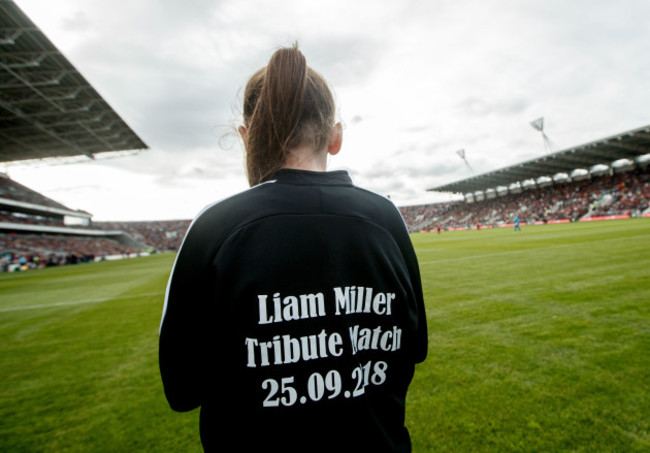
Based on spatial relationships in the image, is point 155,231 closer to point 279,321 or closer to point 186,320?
point 186,320

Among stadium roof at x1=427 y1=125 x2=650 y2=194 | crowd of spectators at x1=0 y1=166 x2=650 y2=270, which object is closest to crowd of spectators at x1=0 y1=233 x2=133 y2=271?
crowd of spectators at x1=0 y1=166 x2=650 y2=270

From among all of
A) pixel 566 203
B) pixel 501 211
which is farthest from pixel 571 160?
pixel 501 211

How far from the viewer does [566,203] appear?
1788 inches

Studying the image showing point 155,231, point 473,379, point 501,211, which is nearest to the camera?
point 473,379

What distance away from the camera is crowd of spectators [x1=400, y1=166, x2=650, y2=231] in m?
37.9

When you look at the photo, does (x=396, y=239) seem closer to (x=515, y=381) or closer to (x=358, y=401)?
(x=358, y=401)

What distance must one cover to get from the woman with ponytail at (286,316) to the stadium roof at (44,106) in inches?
1007

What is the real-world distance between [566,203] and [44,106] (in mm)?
61117

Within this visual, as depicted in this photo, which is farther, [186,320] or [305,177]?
[305,177]

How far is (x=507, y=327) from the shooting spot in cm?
434

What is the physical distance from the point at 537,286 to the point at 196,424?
6.58 meters

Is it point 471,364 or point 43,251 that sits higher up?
point 43,251

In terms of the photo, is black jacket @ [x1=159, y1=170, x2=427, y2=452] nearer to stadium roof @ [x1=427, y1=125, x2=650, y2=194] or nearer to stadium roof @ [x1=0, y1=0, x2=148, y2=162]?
stadium roof @ [x1=0, y1=0, x2=148, y2=162]

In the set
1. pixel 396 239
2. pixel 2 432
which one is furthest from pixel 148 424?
pixel 396 239
